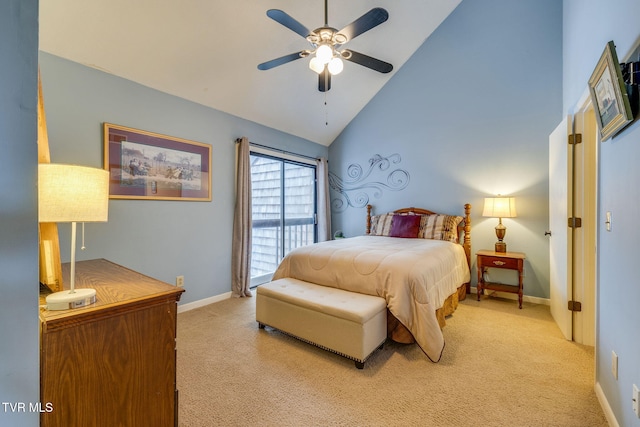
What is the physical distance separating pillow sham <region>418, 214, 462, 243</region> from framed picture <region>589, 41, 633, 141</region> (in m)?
2.18

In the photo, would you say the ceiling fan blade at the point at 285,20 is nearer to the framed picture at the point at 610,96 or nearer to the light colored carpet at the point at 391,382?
the framed picture at the point at 610,96

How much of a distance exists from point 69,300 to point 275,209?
3.50m

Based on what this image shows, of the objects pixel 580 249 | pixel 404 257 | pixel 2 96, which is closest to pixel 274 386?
pixel 404 257

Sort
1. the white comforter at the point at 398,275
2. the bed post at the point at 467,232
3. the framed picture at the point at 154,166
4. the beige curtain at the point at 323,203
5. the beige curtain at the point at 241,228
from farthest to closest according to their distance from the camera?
the beige curtain at the point at 323,203
the bed post at the point at 467,232
the beige curtain at the point at 241,228
the framed picture at the point at 154,166
the white comforter at the point at 398,275

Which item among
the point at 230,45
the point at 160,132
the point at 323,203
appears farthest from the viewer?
the point at 323,203

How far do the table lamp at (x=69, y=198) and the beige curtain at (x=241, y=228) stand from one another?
2551mm

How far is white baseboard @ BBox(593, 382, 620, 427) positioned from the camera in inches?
57.5

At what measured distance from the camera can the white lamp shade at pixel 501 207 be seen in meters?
3.36

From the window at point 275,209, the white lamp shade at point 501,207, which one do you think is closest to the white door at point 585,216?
the white lamp shade at point 501,207

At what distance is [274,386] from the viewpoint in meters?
1.85

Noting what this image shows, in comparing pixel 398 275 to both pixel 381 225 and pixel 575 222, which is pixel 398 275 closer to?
pixel 575 222

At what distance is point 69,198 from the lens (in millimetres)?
1005

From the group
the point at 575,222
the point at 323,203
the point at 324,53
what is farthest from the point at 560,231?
the point at 323,203

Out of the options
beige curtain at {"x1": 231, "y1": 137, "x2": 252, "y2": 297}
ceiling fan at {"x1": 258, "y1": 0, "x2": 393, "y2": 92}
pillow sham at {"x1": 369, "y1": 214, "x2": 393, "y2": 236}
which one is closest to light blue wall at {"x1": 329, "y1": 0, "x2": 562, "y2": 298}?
pillow sham at {"x1": 369, "y1": 214, "x2": 393, "y2": 236}
